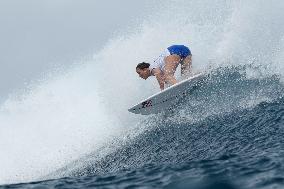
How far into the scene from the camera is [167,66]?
13.1 m

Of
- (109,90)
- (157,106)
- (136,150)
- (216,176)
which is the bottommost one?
(216,176)

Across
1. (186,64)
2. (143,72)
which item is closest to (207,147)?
(143,72)

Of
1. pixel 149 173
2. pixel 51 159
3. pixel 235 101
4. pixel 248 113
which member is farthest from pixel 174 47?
pixel 149 173

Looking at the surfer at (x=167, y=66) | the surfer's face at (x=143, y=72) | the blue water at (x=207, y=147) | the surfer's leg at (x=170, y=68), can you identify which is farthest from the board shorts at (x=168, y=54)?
the blue water at (x=207, y=147)

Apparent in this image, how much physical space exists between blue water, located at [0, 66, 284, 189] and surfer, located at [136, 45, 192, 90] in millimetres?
830

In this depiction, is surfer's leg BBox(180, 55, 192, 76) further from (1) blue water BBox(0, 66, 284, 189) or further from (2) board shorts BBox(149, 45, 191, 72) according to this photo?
(1) blue water BBox(0, 66, 284, 189)

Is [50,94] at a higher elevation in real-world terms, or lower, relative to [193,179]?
higher

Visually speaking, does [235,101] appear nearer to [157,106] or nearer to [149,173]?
[157,106]

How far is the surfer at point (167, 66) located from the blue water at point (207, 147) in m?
0.83

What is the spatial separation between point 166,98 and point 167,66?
1035mm

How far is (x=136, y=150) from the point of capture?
10305 millimetres

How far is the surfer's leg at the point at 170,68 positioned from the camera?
1270cm

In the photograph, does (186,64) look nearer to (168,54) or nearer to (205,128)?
(168,54)

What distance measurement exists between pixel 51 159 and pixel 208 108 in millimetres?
5526
